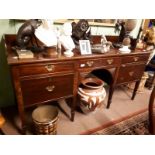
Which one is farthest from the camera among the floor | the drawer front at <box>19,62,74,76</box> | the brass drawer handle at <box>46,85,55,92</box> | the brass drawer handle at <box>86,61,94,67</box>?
the floor

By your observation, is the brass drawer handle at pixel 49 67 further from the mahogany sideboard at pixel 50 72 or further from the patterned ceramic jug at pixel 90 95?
the patterned ceramic jug at pixel 90 95

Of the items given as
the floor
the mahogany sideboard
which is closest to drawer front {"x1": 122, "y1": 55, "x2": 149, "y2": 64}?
the mahogany sideboard

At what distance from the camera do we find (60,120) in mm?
1754

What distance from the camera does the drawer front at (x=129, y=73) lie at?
1818 millimetres

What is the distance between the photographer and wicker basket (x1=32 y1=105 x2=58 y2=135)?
137 centimetres

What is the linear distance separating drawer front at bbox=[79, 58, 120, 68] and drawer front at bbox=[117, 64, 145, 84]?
18cm

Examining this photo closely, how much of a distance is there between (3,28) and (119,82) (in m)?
1.46

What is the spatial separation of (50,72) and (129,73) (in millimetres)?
1098

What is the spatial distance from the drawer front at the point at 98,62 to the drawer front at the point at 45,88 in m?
0.16

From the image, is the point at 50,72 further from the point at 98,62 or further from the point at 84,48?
the point at 98,62

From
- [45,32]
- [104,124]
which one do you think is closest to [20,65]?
[45,32]

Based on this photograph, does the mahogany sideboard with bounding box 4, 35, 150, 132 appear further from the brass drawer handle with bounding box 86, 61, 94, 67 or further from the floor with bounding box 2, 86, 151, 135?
the floor with bounding box 2, 86, 151, 135

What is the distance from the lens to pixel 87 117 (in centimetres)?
183
